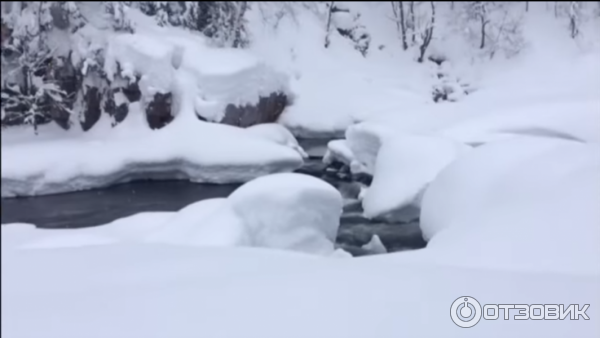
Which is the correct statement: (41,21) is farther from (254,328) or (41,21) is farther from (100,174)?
(254,328)

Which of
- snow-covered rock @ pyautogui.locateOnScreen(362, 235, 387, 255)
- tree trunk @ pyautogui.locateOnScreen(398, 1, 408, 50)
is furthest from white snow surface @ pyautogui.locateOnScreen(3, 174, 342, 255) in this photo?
tree trunk @ pyautogui.locateOnScreen(398, 1, 408, 50)

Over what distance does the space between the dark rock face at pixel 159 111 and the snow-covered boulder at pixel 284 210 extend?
237 inches

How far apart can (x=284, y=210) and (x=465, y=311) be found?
3.00 meters

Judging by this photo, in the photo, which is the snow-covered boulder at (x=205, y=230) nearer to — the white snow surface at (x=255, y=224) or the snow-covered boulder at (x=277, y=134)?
the white snow surface at (x=255, y=224)

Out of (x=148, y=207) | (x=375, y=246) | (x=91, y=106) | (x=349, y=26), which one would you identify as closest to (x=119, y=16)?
(x=91, y=106)

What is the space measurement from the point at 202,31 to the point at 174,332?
9.08 m

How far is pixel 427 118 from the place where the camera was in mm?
9742

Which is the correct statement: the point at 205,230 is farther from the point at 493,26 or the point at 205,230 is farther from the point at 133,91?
the point at 493,26

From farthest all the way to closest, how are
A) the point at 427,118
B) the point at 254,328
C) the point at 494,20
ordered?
1. the point at 494,20
2. the point at 427,118
3. the point at 254,328

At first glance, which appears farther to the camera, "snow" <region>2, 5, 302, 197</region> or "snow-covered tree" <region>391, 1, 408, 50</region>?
"snow-covered tree" <region>391, 1, 408, 50</region>

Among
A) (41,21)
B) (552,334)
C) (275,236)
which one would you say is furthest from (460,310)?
(41,21)

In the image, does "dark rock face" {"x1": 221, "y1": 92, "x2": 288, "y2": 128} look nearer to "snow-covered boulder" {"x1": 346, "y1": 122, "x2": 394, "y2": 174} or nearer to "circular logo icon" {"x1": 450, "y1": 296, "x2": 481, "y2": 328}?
"snow-covered boulder" {"x1": 346, "y1": 122, "x2": 394, "y2": 174}

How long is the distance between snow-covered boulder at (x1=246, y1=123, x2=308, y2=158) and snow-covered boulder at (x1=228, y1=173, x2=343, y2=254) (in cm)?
529

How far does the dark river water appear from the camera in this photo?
247 inches
